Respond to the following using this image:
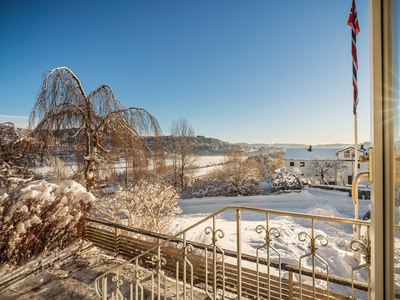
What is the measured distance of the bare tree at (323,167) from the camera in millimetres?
16172

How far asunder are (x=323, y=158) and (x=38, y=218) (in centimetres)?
1971

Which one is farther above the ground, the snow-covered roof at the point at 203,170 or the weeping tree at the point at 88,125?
the weeping tree at the point at 88,125

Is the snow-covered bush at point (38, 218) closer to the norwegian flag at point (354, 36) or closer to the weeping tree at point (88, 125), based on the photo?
the weeping tree at point (88, 125)

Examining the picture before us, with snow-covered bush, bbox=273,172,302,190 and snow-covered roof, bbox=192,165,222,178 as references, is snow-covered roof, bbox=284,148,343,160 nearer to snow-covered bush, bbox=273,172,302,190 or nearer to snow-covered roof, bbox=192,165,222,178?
snow-covered bush, bbox=273,172,302,190

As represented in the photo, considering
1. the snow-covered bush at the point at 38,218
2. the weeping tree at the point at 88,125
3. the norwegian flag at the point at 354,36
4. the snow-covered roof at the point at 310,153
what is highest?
the norwegian flag at the point at 354,36

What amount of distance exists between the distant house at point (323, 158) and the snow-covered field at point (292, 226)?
11.2 ft

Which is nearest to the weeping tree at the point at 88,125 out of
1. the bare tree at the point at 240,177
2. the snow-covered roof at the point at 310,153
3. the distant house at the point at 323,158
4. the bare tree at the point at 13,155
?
the bare tree at the point at 13,155

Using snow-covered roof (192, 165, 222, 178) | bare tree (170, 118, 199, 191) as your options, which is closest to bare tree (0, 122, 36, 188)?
bare tree (170, 118, 199, 191)

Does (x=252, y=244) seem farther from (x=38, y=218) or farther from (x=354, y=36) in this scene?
(x=354, y=36)

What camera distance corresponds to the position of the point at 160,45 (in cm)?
550

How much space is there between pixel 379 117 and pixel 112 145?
356cm

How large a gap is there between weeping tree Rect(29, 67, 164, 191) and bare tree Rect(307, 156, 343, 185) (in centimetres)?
1781

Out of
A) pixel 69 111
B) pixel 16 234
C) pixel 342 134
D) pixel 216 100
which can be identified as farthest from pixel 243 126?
pixel 16 234

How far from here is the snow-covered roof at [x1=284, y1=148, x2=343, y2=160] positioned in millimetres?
16897
